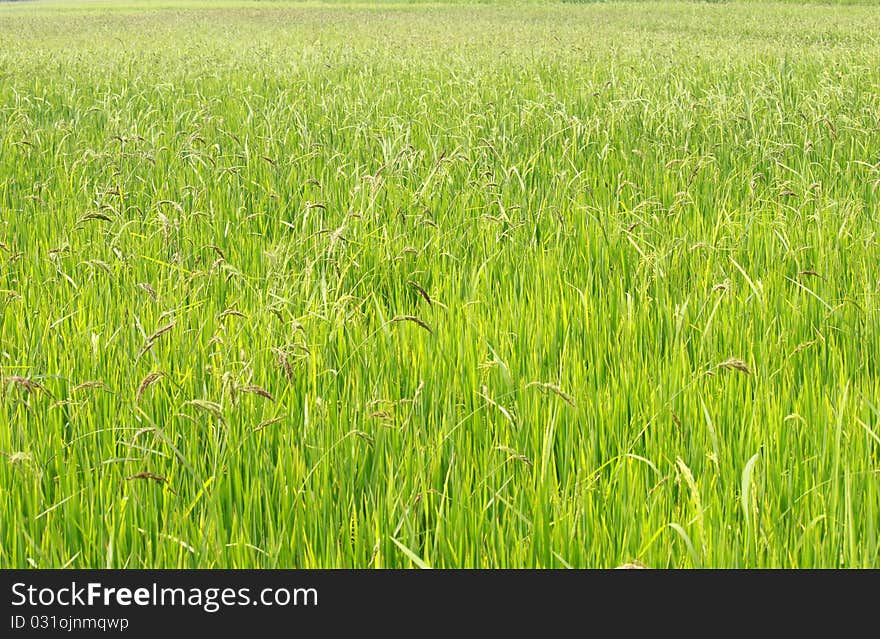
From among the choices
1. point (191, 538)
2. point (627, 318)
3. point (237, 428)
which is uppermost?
point (627, 318)

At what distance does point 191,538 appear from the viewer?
5.54 ft

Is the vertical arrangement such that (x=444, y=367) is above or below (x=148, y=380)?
above

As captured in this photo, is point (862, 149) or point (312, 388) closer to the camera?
point (312, 388)

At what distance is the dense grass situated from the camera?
165 centimetres

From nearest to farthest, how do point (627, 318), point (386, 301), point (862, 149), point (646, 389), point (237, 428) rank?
point (237, 428)
point (646, 389)
point (627, 318)
point (386, 301)
point (862, 149)

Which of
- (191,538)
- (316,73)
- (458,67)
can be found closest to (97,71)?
(316,73)

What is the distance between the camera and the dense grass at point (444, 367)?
5.43ft

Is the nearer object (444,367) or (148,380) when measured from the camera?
(148,380)

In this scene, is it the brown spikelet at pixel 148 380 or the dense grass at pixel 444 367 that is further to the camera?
the dense grass at pixel 444 367

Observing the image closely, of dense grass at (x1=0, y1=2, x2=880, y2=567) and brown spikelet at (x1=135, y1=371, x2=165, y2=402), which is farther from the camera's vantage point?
dense grass at (x1=0, y1=2, x2=880, y2=567)

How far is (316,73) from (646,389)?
306 inches

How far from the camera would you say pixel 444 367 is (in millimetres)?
2350

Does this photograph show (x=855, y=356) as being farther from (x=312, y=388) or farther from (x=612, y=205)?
(x=612, y=205)

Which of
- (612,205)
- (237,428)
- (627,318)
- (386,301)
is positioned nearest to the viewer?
(237,428)
